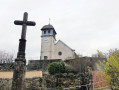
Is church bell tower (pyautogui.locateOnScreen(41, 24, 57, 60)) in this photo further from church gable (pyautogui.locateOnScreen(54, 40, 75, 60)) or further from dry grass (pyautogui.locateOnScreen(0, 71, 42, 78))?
dry grass (pyautogui.locateOnScreen(0, 71, 42, 78))

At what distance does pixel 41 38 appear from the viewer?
31438 mm

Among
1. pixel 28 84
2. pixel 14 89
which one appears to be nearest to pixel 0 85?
pixel 28 84

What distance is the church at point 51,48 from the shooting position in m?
28.3

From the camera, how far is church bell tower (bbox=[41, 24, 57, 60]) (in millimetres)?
29156

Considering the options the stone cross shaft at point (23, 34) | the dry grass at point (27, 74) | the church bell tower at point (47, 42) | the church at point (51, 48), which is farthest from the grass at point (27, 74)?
the church bell tower at point (47, 42)

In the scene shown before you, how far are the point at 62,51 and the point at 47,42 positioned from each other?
15.9ft

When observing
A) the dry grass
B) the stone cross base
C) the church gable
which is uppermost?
the church gable

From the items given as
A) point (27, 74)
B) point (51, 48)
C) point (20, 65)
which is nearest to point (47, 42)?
point (51, 48)

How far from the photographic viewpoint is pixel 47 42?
30.4 metres

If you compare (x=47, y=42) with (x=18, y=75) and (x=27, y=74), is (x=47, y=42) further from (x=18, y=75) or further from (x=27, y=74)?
(x=18, y=75)

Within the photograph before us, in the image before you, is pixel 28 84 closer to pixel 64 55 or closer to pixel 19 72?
pixel 19 72

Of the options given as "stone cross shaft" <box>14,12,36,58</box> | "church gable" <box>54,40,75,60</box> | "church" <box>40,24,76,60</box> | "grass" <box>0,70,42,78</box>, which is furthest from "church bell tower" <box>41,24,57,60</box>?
"stone cross shaft" <box>14,12,36,58</box>

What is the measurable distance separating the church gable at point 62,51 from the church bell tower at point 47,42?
1.27 m

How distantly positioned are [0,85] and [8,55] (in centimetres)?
1575
